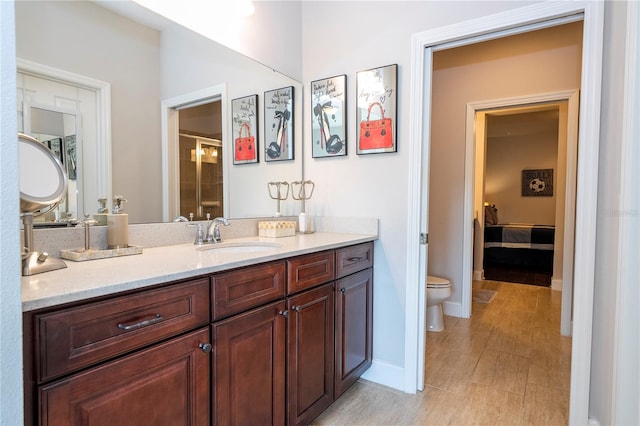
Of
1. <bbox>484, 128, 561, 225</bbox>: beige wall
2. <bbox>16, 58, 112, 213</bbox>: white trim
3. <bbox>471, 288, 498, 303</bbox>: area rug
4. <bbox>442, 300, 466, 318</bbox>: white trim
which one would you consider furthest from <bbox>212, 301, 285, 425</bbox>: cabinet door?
<bbox>484, 128, 561, 225</bbox>: beige wall

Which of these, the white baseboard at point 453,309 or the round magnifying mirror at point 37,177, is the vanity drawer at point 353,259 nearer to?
the round magnifying mirror at point 37,177

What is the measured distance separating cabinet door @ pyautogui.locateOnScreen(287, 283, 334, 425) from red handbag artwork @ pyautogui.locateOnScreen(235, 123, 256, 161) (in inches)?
39.4

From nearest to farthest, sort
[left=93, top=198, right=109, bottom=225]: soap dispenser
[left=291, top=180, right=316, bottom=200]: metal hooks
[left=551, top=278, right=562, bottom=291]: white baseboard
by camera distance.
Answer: [left=93, top=198, right=109, bottom=225]: soap dispenser
[left=291, top=180, right=316, bottom=200]: metal hooks
[left=551, top=278, right=562, bottom=291]: white baseboard

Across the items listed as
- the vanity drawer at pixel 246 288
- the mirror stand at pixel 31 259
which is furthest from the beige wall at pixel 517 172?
the mirror stand at pixel 31 259

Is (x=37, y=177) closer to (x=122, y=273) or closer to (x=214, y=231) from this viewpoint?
(x=122, y=273)

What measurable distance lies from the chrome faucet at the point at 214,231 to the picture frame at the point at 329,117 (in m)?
0.87

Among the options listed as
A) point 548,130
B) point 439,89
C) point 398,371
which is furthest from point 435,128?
point 548,130

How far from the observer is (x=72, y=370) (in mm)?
779

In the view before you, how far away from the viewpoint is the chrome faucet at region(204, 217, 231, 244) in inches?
68.5

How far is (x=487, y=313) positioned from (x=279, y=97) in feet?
9.37

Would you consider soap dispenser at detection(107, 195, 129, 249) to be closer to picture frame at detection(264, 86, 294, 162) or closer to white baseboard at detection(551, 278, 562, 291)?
picture frame at detection(264, 86, 294, 162)

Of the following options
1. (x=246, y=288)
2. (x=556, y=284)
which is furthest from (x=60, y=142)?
(x=556, y=284)

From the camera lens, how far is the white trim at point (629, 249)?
48.8 inches

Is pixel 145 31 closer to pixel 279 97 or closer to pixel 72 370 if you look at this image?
pixel 279 97
